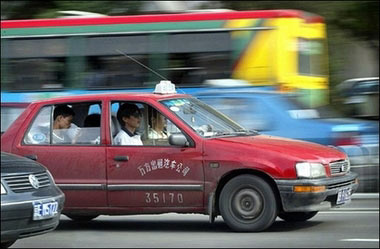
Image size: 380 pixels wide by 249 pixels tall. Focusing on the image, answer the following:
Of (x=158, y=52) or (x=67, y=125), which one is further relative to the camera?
(x=158, y=52)

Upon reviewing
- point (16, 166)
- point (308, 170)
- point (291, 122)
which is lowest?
point (308, 170)

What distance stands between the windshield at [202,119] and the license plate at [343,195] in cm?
120

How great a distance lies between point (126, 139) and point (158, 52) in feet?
14.3

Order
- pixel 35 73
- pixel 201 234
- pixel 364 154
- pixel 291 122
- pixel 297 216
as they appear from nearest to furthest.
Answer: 1. pixel 201 234
2. pixel 297 216
3. pixel 291 122
4. pixel 364 154
5. pixel 35 73

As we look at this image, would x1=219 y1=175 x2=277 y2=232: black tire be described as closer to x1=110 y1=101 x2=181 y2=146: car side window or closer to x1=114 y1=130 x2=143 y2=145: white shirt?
x1=110 y1=101 x2=181 y2=146: car side window

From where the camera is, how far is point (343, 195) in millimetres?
8758

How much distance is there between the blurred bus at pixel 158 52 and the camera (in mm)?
12734

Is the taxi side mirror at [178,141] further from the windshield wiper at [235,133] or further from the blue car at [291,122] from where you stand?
the blue car at [291,122]

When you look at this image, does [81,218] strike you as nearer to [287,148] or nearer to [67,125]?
[67,125]

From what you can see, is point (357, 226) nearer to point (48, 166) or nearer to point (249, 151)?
point (249, 151)

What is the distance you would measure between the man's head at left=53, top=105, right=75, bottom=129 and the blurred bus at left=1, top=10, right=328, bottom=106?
3.44 meters

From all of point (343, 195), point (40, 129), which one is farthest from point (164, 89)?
point (343, 195)

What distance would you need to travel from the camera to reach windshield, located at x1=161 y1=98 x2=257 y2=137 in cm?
884

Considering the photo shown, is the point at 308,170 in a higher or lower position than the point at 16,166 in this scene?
lower
